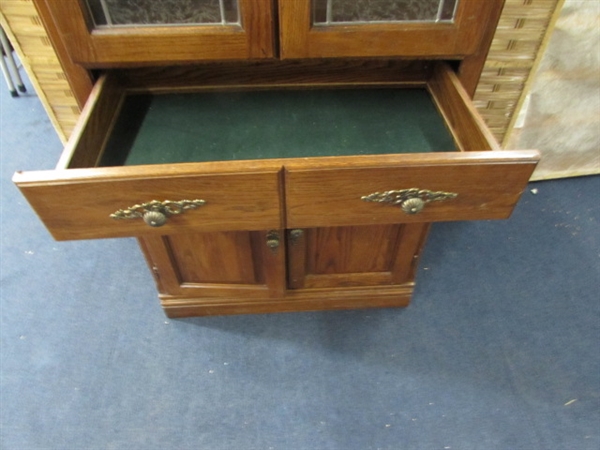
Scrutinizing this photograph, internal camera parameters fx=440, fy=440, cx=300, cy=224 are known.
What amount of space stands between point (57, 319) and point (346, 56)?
89cm

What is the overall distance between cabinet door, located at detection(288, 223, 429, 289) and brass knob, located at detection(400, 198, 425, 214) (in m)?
0.19

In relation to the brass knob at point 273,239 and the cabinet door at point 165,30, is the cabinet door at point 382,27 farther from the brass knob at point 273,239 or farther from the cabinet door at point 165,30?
the brass knob at point 273,239

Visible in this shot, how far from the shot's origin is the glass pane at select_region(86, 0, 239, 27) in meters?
0.66

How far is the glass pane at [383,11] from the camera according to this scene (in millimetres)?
677

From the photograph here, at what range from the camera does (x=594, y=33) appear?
99cm

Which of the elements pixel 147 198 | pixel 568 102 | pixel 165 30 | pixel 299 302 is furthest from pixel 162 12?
pixel 568 102

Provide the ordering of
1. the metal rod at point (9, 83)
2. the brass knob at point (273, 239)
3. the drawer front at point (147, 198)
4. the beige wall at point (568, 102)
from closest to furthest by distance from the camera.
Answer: the drawer front at point (147, 198) → the brass knob at point (273, 239) → the beige wall at point (568, 102) → the metal rod at point (9, 83)

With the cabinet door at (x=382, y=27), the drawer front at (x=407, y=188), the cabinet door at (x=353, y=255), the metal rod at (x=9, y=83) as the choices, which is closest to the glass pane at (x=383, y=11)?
the cabinet door at (x=382, y=27)

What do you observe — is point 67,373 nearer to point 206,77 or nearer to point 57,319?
point 57,319

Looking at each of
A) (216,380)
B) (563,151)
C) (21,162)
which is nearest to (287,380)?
(216,380)

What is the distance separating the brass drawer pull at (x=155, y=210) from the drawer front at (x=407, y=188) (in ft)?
0.47

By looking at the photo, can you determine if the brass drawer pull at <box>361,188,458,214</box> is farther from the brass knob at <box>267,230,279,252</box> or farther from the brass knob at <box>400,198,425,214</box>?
the brass knob at <box>267,230,279,252</box>

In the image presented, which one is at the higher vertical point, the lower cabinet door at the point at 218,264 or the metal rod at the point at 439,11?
the metal rod at the point at 439,11

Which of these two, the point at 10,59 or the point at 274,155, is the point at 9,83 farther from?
the point at 274,155
